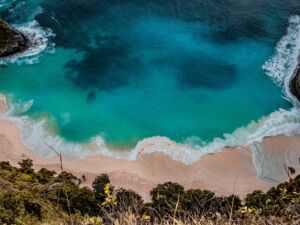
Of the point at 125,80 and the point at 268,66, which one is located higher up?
the point at 268,66

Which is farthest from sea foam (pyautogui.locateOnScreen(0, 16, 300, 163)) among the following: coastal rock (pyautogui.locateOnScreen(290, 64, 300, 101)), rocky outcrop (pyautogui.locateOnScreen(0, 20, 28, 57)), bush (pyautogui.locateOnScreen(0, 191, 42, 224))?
bush (pyautogui.locateOnScreen(0, 191, 42, 224))

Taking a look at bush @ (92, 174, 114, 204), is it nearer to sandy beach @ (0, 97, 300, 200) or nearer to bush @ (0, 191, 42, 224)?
sandy beach @ (0, 97, 300, 200)

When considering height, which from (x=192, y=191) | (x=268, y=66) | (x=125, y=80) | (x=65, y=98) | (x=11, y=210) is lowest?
(x=11, y=210)

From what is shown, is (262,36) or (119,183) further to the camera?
(262,36)

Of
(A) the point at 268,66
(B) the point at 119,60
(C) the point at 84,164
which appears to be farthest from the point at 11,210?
(A) the point at 268,66

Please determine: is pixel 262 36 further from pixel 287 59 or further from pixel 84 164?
pixel 84 164

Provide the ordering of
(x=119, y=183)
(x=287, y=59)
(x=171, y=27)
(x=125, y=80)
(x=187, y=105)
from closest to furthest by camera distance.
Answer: (x=119, y=183), (x=187, y=105), (x=125, y=80), (x=287, y=59), (x=171, y=27)

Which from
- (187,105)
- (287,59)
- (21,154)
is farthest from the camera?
(287,59)
